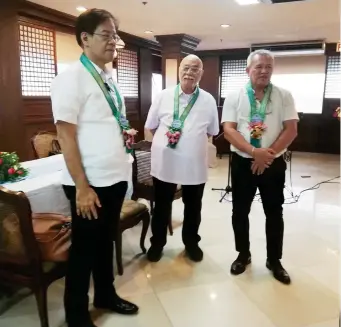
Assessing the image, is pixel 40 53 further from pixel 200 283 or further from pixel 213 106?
pixel 200 283

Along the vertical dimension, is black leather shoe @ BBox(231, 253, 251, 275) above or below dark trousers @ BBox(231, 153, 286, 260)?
below

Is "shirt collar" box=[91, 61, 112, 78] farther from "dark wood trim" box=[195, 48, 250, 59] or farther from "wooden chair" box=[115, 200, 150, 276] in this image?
"dark wood trim" box=[195, 48, 250, 59]

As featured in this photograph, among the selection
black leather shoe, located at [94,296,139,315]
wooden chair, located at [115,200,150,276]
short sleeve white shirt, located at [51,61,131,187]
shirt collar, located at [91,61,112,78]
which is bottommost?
black leather shoe, located at [94,296,139,315]

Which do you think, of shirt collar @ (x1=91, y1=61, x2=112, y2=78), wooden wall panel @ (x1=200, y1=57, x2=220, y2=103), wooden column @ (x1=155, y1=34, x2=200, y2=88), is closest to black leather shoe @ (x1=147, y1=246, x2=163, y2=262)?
shirt collar @ (x1=91, y1=61, x2=112, y2=78)

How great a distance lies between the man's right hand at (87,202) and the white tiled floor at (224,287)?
2.26 ft

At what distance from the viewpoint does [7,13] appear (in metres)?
3.75

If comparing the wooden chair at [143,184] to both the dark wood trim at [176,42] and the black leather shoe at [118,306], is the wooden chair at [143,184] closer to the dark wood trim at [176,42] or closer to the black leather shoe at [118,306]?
the black leather shoe at [118,306]

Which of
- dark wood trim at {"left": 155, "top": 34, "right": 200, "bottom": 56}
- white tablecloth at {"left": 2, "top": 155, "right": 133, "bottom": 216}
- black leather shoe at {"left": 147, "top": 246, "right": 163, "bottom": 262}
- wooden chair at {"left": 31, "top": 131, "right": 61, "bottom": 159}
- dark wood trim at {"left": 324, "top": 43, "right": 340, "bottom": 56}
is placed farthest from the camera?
dark wood trim at {"left": 324, "top": 43, "right": 340, "bottom": 56}

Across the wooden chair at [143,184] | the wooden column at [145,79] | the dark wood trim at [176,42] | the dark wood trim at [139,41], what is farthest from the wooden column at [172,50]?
the wooden chair at [143,184]

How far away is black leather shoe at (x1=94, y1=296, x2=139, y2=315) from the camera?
6.15 feet

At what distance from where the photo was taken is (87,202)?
1462 millimetres

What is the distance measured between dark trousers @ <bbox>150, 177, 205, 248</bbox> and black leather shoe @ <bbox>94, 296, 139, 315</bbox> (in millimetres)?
664

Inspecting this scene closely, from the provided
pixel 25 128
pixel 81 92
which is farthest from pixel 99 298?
pixel 25 128

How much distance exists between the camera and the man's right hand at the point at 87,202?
57.2 inches
